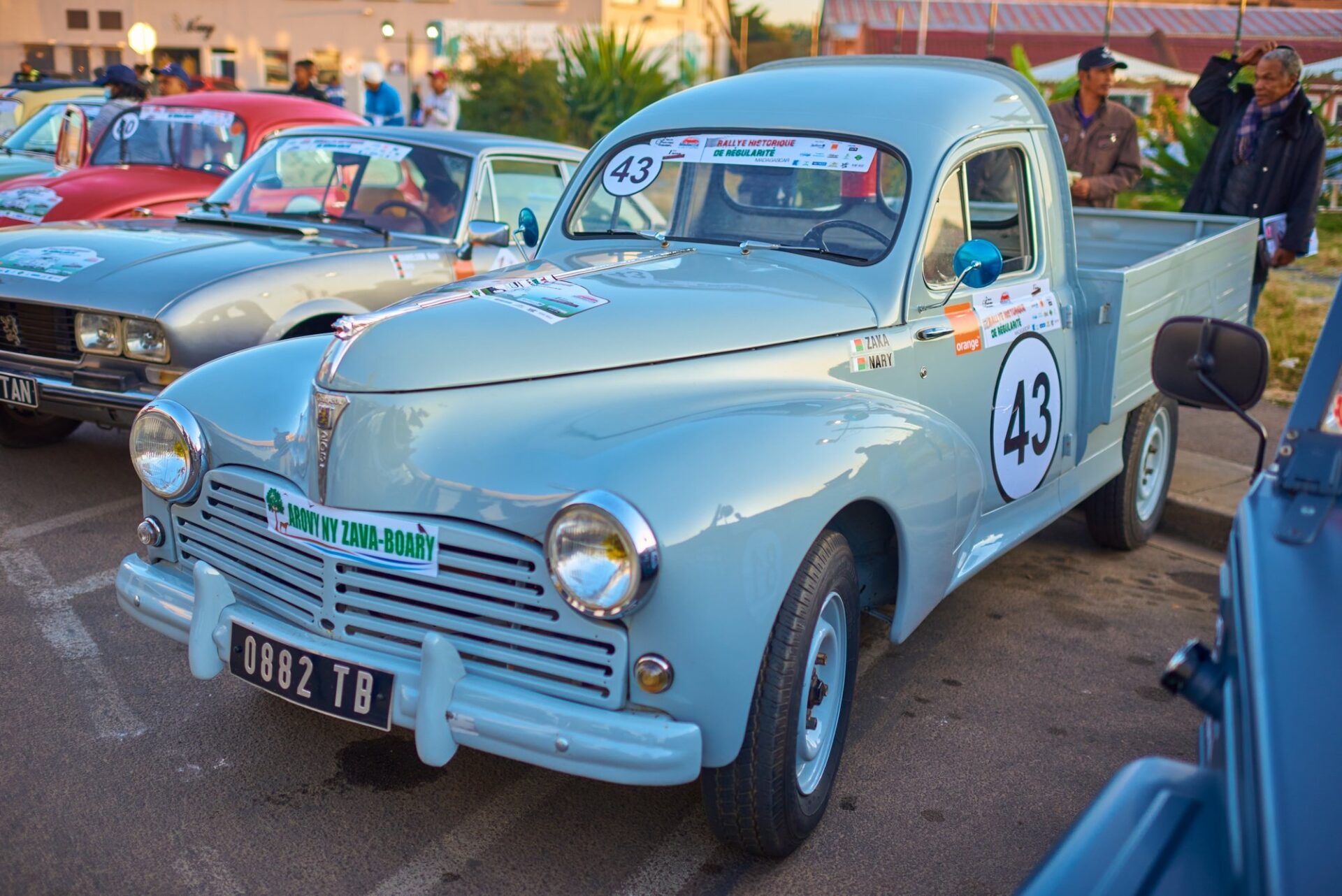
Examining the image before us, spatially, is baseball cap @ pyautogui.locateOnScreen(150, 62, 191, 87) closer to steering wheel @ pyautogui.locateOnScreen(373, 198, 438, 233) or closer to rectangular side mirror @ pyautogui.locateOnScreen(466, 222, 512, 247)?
steering wheel @ pyautogui.locateOnScreen(373, 198, 438, 233)

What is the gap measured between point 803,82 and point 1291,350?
19.2ft

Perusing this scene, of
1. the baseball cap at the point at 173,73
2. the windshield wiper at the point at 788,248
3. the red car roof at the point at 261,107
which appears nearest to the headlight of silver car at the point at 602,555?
the windshield wiper at the point at 788,248

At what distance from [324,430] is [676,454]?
2.76ft

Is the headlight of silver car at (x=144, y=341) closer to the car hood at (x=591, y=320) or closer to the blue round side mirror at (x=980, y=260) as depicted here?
the car hood at (x=591, y=320)

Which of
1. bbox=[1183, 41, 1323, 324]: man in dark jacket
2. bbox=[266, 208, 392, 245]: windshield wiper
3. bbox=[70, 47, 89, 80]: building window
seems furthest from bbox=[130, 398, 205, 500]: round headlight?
bbox=[70, 47, 89, 80]: building window

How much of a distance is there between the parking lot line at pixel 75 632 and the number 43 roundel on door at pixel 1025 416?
2.68m

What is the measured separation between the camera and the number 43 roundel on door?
12.5 ft

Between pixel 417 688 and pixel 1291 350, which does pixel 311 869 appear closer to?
pixel 417 688

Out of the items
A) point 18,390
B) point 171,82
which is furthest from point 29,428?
point 171,82

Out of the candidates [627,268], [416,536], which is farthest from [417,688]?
[627,268]

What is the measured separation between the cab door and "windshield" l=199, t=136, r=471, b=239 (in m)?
2.72

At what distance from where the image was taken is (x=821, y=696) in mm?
2928

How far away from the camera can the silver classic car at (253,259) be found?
4.84 meters

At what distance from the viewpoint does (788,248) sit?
144 inches
